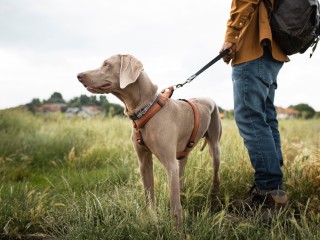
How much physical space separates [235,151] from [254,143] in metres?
1.41

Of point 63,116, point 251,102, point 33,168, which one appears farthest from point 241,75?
point 63,116

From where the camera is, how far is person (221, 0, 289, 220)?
293 centimetres

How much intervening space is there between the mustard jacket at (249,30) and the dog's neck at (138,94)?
786mm

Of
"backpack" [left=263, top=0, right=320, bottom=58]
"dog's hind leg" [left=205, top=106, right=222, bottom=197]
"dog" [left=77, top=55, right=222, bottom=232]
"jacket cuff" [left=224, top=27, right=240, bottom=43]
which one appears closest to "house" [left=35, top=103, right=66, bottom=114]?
"dog's hind leg" [left=205, top=106, right=222, bottom=197]

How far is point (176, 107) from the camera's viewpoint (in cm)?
298

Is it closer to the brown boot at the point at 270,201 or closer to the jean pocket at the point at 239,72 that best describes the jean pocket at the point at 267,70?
the jean pocket at the point at 239,72

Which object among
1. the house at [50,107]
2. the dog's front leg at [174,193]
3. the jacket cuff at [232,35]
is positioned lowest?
the dog's front leg at [174,193]

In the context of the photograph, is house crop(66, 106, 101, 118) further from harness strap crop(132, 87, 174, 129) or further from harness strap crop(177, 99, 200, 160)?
harness strap crop(132, 87, 174, 129)

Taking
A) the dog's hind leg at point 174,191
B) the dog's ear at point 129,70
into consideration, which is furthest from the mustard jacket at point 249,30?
the dog's hind leg at point 174,191

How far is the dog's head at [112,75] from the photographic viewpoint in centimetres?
270

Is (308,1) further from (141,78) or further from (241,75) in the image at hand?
(141,78)

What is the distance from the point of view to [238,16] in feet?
9.54

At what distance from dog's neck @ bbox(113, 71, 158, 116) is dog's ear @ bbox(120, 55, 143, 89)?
96 millimetres

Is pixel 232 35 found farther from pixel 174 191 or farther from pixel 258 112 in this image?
pixel 174 191
